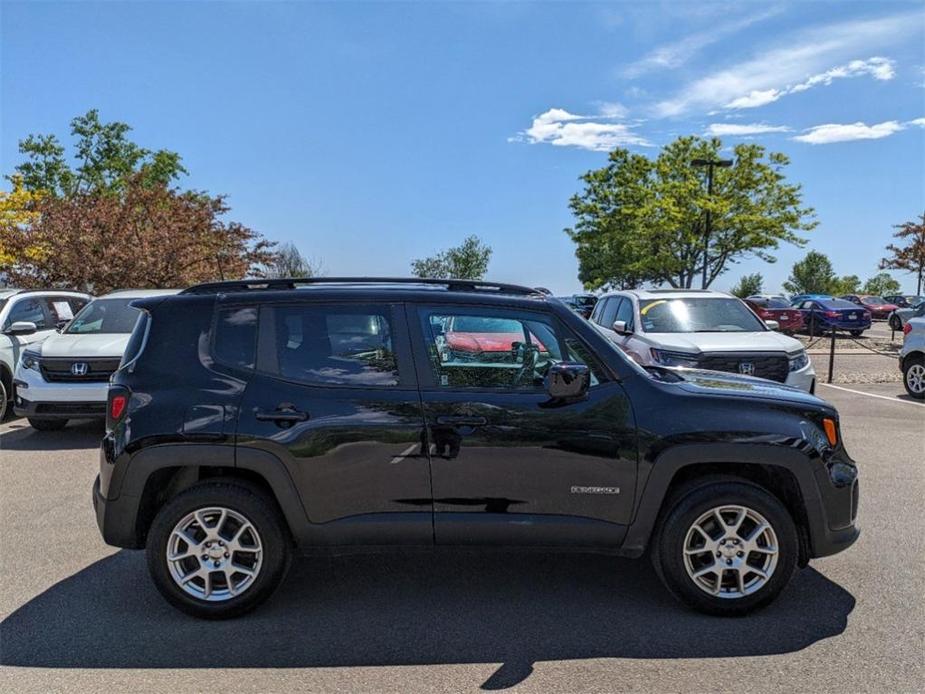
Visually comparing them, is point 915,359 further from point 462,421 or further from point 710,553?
point 462,421

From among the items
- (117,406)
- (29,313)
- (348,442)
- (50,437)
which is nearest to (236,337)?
(117,406)

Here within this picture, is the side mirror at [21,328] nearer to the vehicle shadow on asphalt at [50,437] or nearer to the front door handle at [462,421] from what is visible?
the vehicle shadow on asphalt at [50,437]

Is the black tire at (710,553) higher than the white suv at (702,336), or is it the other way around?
the white suv at (702,336)

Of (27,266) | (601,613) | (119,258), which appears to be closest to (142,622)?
(601,613)

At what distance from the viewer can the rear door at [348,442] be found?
3697mm

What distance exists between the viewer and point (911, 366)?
12.0 m

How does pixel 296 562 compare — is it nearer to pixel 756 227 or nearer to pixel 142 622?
pixel 142 622

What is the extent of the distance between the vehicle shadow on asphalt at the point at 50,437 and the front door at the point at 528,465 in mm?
6217

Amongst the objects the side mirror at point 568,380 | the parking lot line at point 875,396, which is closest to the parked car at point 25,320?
the side mirror at point 568,380

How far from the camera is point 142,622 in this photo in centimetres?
374

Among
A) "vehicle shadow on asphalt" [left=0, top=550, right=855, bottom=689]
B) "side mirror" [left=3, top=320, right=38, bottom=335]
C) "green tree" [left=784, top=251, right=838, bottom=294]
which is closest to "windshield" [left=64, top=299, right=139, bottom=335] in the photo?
"side mirror" [left=3, top=320, right=38, bottom=335]

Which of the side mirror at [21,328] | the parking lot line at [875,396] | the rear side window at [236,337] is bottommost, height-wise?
the parking lot line at [875,396]

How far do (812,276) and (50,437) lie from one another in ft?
261

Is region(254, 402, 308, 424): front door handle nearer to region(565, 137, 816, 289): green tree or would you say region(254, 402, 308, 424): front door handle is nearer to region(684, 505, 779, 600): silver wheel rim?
region(684, 505, 779, 600): silver wheel rim
